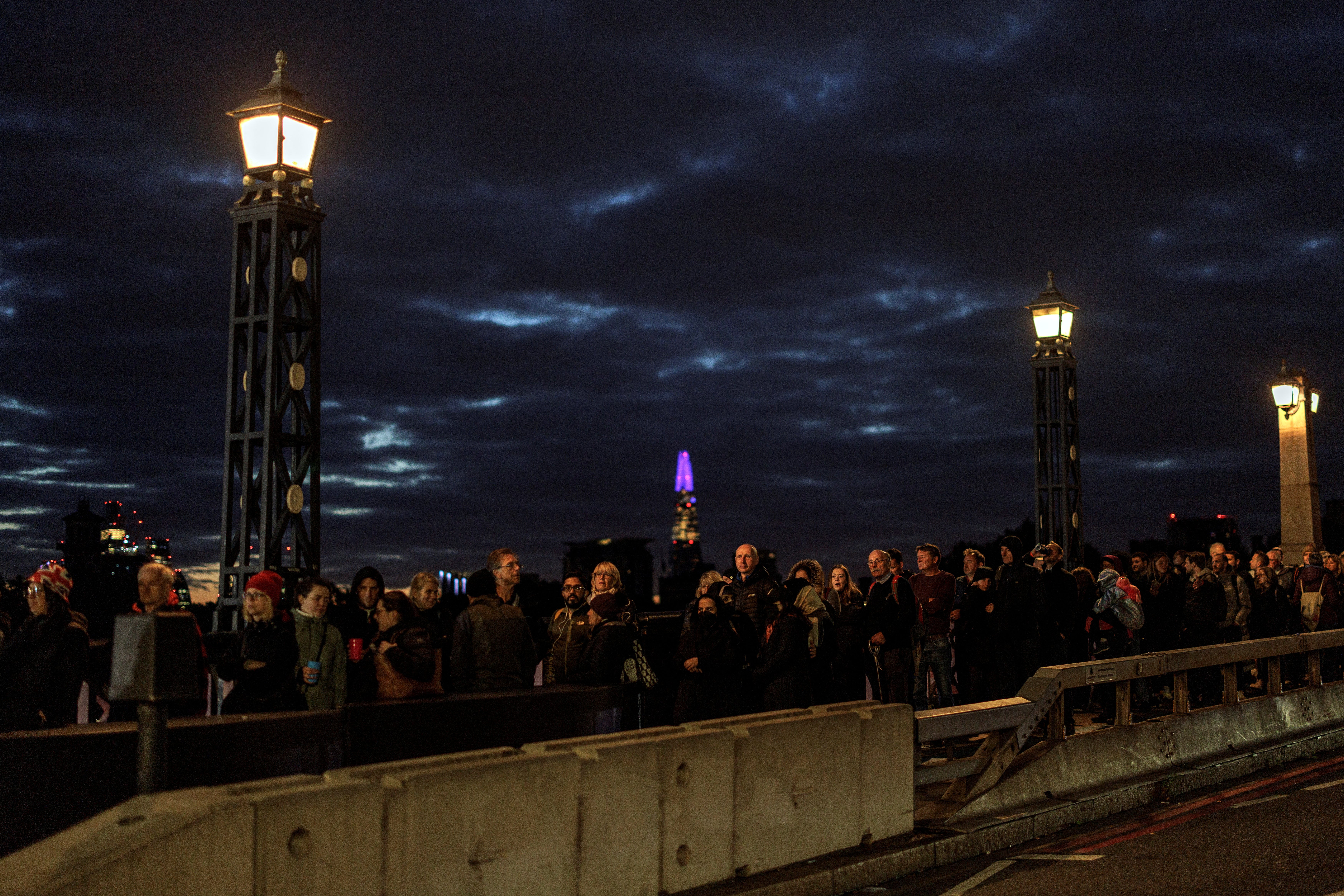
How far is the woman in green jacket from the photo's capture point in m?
7.82

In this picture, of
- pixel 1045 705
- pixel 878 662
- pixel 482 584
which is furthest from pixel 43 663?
pixel 878 662

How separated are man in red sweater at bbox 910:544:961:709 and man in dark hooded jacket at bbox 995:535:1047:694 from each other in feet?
1.58

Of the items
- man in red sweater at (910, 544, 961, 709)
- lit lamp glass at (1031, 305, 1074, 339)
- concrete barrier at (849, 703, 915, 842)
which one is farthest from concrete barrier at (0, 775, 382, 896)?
lit lamp glass at (1031, 305, 1074, 339)

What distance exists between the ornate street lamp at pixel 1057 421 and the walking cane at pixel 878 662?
20.5 ft

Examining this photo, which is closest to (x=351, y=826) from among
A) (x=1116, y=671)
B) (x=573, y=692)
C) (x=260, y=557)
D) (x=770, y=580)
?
(x=573, y=692)

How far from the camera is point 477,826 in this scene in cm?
557

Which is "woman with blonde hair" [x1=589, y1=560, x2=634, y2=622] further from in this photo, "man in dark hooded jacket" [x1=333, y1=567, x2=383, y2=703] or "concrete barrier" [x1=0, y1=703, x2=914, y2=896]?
"concrete barrier" [x1=0, y1=703, x2=914, y2=896]

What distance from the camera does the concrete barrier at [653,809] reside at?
20.1ft

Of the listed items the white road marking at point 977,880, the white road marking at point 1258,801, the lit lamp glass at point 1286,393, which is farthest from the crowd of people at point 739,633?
the lit lamp glass at point 1286,393

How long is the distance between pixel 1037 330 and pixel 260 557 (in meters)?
11.8

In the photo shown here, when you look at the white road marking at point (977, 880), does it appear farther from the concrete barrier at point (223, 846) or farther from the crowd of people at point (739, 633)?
the concrete barrier at point (223, 846)

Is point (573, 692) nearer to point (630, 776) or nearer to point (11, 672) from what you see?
point (630, 776)

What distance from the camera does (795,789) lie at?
7.30 meters

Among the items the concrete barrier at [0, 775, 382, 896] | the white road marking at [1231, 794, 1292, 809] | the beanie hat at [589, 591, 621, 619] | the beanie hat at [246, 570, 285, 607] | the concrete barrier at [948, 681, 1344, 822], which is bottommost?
the white road marking at [1231, 794, 1292, 809]
